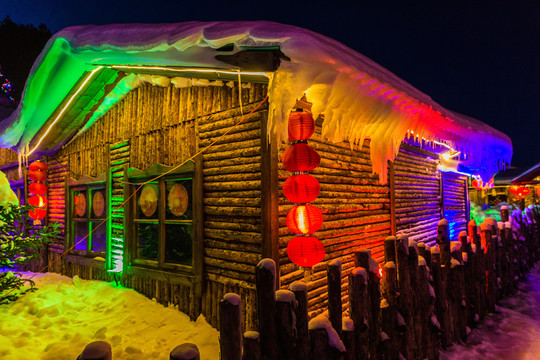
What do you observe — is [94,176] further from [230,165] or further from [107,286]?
[230,165]

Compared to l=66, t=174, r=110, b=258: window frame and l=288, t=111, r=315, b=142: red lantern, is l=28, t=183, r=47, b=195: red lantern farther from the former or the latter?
l=288, t=111, r=315, b=142: red lantern

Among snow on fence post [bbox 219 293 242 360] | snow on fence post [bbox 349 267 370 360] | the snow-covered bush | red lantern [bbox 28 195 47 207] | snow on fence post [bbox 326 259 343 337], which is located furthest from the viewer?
red lantern [bbox 28 195 47 207]

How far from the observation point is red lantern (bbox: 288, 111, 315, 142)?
394cm

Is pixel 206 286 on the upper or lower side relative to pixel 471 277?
lower

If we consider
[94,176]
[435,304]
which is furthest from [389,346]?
[94,176]

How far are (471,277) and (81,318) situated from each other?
6.92 metres

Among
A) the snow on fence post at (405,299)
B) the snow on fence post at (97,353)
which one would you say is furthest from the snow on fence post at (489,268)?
the snow on fence post at (97,353)

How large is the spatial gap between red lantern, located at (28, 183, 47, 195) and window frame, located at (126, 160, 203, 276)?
15.0 feet

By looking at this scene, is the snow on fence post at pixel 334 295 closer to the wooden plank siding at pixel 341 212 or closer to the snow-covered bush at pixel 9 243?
the wooden plank siding at pixel 341 212

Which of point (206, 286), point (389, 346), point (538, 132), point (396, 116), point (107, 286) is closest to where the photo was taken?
point (389, 346)

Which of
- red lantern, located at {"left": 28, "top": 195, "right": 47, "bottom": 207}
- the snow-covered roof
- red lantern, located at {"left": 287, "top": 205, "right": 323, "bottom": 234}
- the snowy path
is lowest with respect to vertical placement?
the snowy path

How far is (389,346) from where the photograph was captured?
3.00 metres

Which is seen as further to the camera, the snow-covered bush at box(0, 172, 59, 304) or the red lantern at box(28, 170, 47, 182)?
the red lantern at box(28, 170, 47, 182)

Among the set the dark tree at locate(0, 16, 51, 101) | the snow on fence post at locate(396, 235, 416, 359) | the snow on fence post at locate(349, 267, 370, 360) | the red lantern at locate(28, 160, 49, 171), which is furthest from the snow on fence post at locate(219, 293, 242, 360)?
the dark tree at locate(0, 16, 51, 101)
